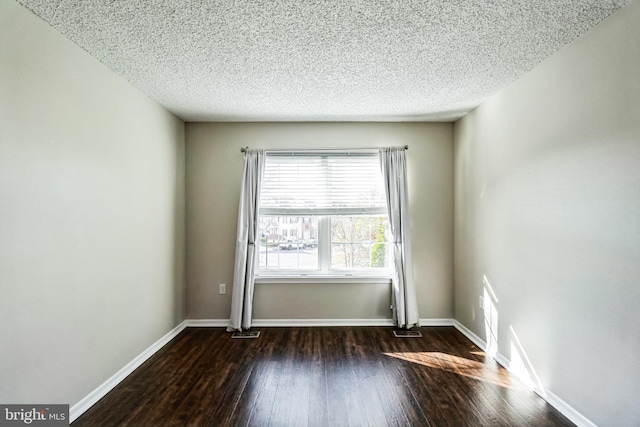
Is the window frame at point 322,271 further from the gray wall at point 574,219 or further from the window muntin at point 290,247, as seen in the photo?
the gray wall at point 574,219

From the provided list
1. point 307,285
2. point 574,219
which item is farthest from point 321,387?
point 574,219

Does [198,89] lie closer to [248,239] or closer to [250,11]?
[250,11]

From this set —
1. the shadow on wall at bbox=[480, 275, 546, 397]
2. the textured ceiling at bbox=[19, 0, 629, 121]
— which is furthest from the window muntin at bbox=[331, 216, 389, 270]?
the textured ceiling at bbox=[19, 0, 629, 121]

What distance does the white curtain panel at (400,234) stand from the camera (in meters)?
3.76

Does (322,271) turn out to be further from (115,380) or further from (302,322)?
(115,380)

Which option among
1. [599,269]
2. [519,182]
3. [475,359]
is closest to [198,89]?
[519,182]

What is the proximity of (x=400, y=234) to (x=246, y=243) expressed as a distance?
1.84m

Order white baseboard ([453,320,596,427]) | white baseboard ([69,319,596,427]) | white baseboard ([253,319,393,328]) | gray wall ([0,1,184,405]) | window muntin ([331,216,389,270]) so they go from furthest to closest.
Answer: window muntin ([331,216,389,270]) → white baseboard ([253,319,393,328]) → white baseboard ([69,319,596,427]) → white baseboard ([453,320,596,427]) → gray wall ([0,1,184,405])

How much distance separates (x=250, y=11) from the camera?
181cm

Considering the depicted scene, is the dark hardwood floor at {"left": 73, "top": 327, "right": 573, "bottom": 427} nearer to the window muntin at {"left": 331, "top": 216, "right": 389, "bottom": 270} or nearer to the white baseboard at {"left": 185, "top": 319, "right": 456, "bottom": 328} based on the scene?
the white baseboard at {"left": 185, "top": 319, "right": 456, "bottom": 328}

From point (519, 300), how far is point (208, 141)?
370 centimetres

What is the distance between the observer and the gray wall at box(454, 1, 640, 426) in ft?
5.83

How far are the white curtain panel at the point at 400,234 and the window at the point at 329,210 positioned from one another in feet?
0.53

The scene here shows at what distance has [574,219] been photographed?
2125 millimetres
